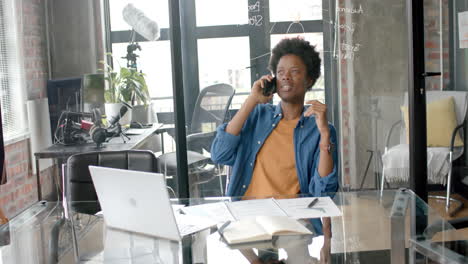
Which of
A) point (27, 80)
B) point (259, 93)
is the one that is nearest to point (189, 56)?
point (27, 80)

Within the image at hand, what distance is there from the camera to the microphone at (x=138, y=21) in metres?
4.25

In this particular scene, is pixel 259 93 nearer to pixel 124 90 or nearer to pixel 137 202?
pixel 137 202

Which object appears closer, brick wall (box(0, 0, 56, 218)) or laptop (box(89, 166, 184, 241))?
laptop (box(89, 166, 184, 241))

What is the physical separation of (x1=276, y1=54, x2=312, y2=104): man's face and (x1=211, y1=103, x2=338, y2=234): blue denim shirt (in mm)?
86

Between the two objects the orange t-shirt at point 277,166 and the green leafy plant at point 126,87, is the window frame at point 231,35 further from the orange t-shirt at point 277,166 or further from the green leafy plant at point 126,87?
the orange t-shirt at point 277,166

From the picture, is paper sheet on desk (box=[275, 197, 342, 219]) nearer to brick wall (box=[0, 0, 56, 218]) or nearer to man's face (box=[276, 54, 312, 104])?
man's face (box=[276, 54, 312, 104])

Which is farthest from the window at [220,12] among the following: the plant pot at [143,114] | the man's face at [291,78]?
the man's face at [291,78]

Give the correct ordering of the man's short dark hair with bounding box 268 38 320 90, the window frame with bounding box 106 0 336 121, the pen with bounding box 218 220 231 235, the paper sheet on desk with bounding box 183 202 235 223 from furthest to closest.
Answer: the window frame with bounding box 106 0 336 121 → the man's short dark hair with bounding box 268 38 320 90 → the paper sheet on desk with bounding box 183 202 235 223 → the pen with bounding box 218 220 231 235

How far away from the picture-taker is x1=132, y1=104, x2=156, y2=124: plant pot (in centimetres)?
434

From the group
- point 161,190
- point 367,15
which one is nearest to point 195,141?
point 367,15

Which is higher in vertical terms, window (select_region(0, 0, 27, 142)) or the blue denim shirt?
window (select_region(0, 0, 27, 142))

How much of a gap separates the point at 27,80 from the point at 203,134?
120 centimetres

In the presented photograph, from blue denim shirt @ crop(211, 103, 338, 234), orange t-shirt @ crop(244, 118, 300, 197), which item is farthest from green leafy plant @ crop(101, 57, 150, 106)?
orange t-shirt @ crop(244, 118, 300, 197)

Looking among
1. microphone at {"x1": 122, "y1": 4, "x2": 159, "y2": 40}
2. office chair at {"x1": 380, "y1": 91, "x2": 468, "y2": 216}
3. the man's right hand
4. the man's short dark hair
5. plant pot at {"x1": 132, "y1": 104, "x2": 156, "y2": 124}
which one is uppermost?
microphone at {"x1": 122, "y1": 4, "x2": 159, "y2": 40}
